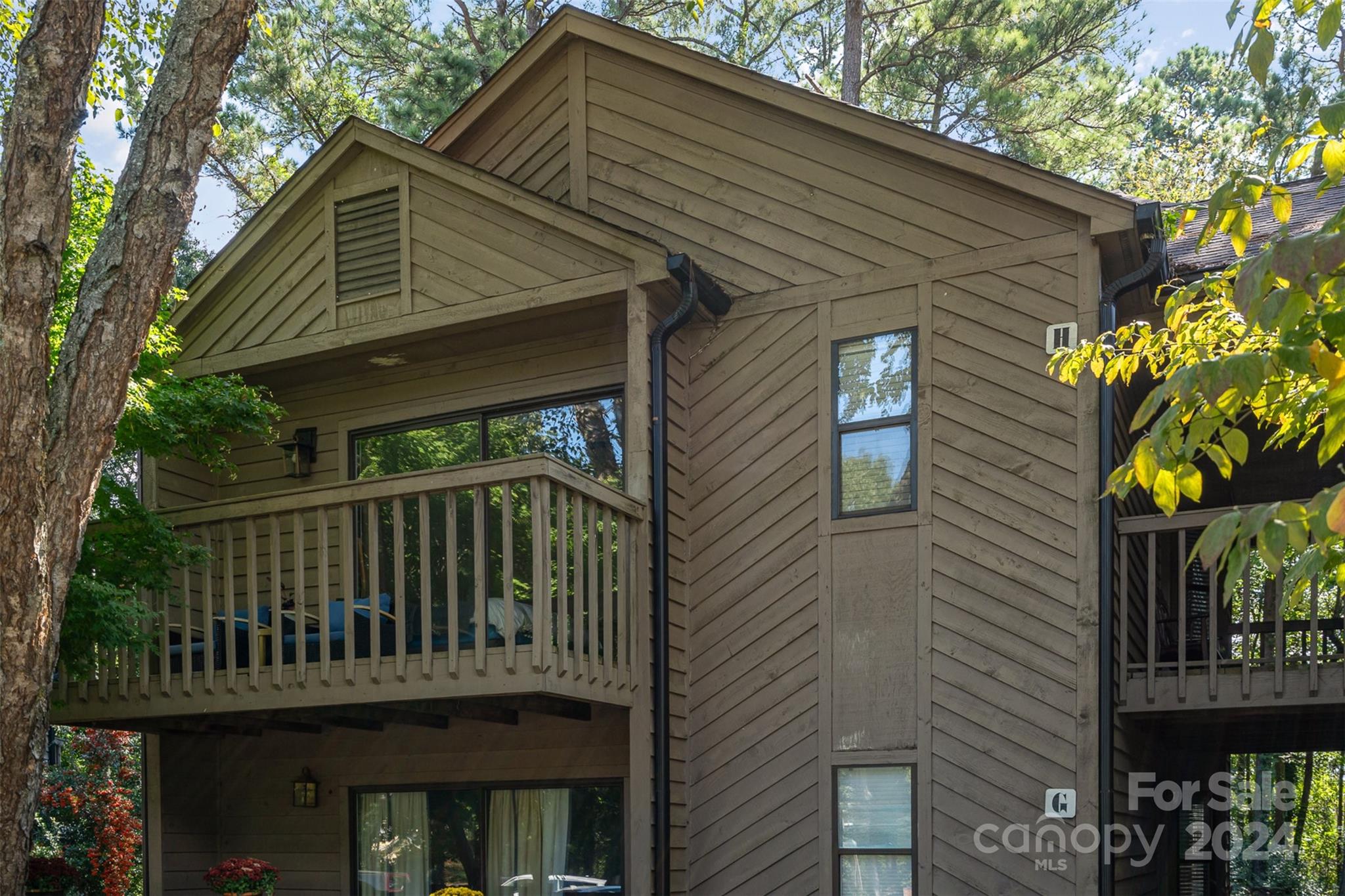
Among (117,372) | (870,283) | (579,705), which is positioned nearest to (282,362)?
(117,372)

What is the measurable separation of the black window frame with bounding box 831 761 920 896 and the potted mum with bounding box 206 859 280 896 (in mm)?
3600

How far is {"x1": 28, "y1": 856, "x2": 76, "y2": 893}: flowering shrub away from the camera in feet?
31.3

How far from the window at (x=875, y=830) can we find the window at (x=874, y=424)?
5.17ft

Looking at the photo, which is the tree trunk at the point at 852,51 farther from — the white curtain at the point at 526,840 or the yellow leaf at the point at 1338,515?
the yellow leaf at the point at 1338,515

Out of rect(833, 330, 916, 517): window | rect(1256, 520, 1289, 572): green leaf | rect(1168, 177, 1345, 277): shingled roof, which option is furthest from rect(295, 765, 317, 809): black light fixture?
rect(1256, 520, 1289, 572): green leaf

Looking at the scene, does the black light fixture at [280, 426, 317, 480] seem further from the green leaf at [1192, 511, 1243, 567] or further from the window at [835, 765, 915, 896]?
the green leaf at [1192, 511, 1243, 567]

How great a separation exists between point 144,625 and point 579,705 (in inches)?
113

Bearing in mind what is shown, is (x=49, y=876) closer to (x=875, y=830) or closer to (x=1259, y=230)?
(x=875, y=830)

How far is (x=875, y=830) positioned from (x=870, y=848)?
0.10 meters

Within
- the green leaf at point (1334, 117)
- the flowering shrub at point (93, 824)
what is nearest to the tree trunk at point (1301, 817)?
the flowering shrub at point (93, 824)

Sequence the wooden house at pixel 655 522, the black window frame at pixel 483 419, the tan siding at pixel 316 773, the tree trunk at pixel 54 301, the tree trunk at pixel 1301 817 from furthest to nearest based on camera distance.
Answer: the tree trunk at pixel 1301 817 → the black window frame at pixel 483 419 → the tan siding at pixel 316 773 → the wooden house at pixel 655 522 → the tree trunk at pixel 54 301

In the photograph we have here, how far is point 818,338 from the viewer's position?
843 centimetres

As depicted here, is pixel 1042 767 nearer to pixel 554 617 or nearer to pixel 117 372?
pixel 554 617

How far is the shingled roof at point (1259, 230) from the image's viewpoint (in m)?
8.80
